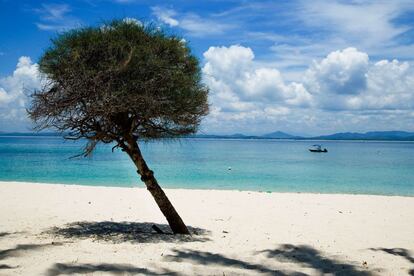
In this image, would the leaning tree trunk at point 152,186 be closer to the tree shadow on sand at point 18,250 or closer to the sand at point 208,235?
the sand at point 208,235

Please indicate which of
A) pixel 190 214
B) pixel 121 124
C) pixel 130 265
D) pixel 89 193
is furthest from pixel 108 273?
pixel 89 193

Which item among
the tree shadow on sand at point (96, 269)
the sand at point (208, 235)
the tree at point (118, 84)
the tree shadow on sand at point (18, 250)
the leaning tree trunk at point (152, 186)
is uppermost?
the tree at point (118, 84)

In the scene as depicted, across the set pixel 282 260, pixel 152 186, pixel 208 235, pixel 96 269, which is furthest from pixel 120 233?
pixel 282 260

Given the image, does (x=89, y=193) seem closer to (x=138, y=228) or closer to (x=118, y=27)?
(x=138, y=228)

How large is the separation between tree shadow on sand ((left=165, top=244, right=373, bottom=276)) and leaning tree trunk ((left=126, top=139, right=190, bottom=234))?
2.65 metres

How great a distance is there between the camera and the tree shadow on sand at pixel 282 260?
727 cm

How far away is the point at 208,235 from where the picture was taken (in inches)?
462

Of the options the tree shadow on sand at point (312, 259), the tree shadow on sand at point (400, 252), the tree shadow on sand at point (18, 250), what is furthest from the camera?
the tree shadow on sand at point (400, 252)

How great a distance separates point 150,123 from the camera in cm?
1087

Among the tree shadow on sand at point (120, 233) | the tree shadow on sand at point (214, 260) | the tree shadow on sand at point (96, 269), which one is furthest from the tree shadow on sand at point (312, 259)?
the tree shadow on sand at point (96, 269)

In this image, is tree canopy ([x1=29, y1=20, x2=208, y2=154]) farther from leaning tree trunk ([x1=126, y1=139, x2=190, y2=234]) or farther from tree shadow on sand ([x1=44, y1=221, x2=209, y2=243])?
tree shadow on sand ([x1=44, y1=221, x2=209, y2=243])

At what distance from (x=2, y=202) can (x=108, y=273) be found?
12609 mm

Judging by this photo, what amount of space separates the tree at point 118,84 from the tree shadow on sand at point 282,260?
3.23m

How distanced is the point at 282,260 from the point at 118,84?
5.18 m
